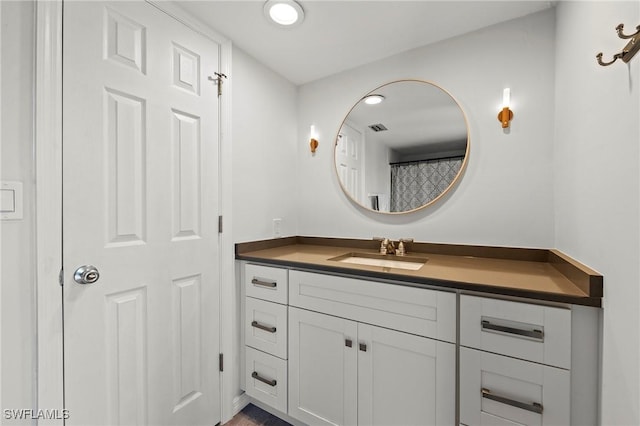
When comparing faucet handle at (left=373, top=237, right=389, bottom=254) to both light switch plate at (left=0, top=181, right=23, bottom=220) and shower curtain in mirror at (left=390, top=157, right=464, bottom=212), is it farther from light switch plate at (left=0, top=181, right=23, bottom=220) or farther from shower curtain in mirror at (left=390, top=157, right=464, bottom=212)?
light switch plate at (left=0, top=181, right=23, bottom=220)

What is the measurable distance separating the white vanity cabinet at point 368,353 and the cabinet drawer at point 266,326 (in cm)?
6

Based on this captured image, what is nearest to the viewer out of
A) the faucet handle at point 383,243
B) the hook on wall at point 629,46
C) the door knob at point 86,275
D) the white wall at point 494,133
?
the hook on wall at point 629,46

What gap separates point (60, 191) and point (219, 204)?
69 centimetres

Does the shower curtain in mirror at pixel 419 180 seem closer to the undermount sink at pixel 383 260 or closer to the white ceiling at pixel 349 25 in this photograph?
the undermount sink at pixel 383 260

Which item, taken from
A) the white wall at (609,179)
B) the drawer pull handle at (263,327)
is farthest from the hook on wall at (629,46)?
the drawer pull handle at (263,327)

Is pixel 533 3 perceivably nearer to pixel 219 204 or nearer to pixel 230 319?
pixel 219 204

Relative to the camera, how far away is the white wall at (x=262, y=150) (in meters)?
1.71

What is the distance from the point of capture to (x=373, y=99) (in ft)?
6.27

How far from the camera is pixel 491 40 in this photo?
1546mm

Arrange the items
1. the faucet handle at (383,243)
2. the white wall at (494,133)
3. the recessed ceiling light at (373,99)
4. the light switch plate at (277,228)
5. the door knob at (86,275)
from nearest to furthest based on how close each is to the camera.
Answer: the door knob at (86,275), the white wall at (494,133), the faucet handle at (383,243), the recessed ceiling light at (373,99), the light switch plate at (277,228)

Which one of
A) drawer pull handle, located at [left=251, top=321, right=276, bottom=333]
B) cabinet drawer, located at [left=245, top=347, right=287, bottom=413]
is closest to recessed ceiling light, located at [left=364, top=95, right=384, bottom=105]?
drawer pull handle, located at [left=251, top=321, right=276, bottom=333]

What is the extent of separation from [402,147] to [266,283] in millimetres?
1242

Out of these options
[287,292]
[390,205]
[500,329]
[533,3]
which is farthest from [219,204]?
[533,3]

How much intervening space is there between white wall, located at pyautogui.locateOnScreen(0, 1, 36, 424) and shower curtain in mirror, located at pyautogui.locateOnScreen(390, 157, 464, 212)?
1.76 metres
